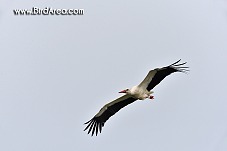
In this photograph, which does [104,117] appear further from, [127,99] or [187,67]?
[187,67]

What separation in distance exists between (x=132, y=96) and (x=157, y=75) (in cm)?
124

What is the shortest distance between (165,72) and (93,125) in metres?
3.25

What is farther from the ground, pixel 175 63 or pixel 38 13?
pixel 38 13

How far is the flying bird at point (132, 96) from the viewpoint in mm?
21453

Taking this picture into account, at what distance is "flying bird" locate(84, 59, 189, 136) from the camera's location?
70.4ft

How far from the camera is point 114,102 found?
22.9 m

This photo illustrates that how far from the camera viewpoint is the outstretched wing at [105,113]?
75.2 feet

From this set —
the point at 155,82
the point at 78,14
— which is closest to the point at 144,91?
the point at 155,82

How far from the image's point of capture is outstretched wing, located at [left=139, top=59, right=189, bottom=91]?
21297 millimetres

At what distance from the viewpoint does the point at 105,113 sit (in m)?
23.2

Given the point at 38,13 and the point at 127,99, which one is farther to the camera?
the point at 38,13

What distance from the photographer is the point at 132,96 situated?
73.6ft

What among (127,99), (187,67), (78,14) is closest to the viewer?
(187,67)

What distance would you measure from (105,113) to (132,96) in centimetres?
130
